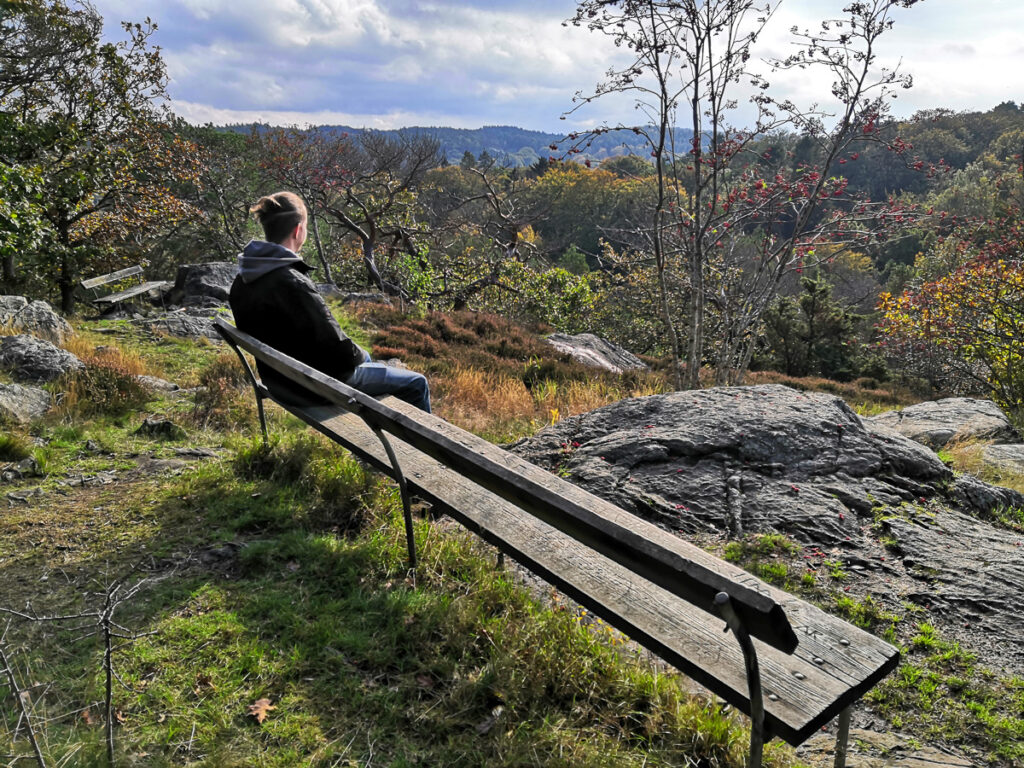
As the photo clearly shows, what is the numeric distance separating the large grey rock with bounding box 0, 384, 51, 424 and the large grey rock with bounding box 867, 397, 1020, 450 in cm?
721

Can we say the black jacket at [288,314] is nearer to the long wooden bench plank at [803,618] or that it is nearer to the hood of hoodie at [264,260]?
the hood of hoodie at [264,260]

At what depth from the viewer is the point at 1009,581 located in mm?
2891

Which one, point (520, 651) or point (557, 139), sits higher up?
point (557, 139)

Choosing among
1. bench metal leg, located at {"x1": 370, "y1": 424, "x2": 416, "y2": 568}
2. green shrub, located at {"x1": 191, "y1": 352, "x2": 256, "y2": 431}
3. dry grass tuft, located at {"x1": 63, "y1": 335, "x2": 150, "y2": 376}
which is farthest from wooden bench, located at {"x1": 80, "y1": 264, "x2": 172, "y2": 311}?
bench metal leg, located at {"x1": 370, "y1": 424, "x2": 416, "y2": 568}

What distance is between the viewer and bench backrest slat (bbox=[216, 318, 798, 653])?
1.20 meters

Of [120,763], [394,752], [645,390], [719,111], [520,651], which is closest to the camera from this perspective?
[120,763]

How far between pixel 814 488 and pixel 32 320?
7.87 m

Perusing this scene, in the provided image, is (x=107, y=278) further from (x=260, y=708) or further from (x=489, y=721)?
(x=489, y=721)

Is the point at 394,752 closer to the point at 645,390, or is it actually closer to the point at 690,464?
the point at 690,464

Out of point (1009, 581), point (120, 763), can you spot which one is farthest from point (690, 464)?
point (120, 763)

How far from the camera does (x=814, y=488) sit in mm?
3672

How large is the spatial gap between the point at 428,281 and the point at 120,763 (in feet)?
46.9

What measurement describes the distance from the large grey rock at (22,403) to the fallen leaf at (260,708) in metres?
3.47

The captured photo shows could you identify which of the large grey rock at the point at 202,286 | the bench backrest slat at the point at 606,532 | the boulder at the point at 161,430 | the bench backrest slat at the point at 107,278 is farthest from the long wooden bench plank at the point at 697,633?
the bench backrest slat at the point at 107,278
